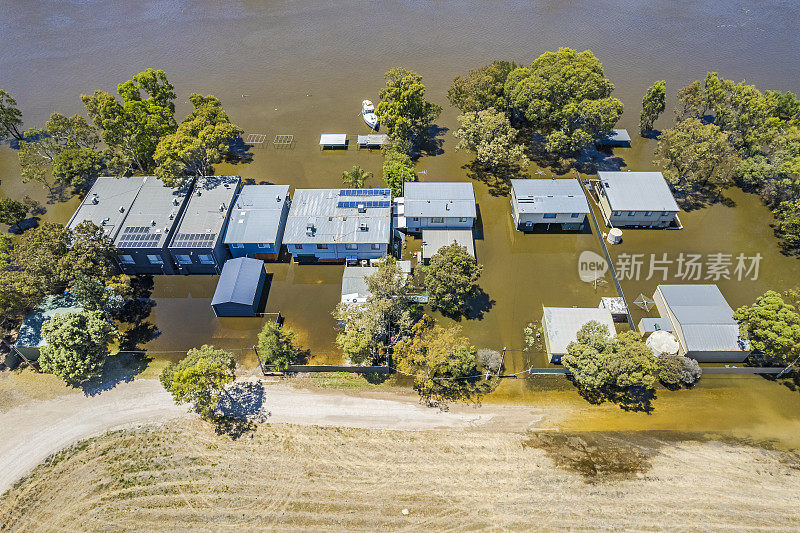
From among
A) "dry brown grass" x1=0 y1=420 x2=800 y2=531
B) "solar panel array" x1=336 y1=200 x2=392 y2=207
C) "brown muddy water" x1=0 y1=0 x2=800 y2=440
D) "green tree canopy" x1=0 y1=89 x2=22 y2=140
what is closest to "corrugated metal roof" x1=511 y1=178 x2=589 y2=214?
"brown muddy water" x1=0 y1=0 x2=800 y2=440

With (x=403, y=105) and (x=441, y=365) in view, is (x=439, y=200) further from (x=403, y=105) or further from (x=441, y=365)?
(x=441, y=365)

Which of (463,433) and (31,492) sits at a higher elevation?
(463,433)

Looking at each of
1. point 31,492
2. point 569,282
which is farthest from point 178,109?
point 569,282

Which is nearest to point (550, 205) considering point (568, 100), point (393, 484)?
point (568, 100)

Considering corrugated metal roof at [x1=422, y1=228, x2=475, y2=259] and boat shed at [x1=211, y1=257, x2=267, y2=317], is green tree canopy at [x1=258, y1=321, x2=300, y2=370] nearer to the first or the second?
boat shed at [x1=211, y1=257, x2=267, y2=317]

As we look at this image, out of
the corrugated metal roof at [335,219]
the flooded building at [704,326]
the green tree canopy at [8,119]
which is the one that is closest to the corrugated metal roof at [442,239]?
the corrugated metal roof at [335,219]

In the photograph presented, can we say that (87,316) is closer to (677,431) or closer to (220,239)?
(220,239)

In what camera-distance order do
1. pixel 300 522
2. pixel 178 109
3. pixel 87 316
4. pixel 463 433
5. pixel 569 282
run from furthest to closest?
pixel 178 109 → pixel 569 282 → pixel 87 316 → pixel 463 433 → pixel 300 522
